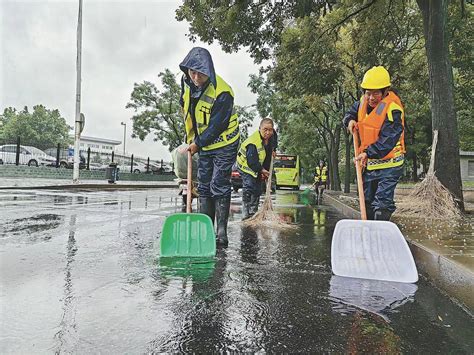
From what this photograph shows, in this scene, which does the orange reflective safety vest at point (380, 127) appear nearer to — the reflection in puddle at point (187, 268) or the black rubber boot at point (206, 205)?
the black rubber boot at point (206, 205)

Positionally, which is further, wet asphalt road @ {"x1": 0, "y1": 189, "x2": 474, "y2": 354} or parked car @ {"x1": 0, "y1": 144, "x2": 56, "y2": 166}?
parked car @ {"x1": 0, "y1": 144, "x2": 56, "y2": 166}

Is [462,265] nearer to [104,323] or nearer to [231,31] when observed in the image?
[104,323]

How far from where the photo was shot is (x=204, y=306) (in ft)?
7.46

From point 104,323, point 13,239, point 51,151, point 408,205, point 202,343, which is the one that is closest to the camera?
point 202,343

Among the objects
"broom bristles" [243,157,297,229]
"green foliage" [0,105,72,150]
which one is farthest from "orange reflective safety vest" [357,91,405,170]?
"green foliage" [0,105,72,150]

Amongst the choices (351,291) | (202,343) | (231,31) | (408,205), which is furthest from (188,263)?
(231,31)

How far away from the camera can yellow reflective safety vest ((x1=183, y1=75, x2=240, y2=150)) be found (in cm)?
392

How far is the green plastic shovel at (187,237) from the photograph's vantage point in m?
3.51

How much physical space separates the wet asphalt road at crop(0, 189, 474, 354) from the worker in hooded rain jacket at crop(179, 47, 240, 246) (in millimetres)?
643

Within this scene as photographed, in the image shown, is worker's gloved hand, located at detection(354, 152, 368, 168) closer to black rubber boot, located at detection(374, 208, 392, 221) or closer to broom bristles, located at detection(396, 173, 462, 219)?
black rubber boot, located at detection(374, 208, 392, 221)

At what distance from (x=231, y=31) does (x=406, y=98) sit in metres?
8.98

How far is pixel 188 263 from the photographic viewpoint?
3.26 m

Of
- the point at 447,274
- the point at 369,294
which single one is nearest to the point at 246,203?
the point at 447,274

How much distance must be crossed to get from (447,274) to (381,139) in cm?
137
